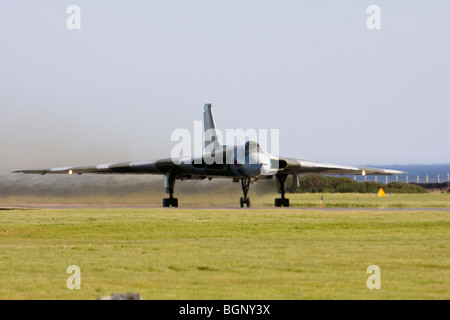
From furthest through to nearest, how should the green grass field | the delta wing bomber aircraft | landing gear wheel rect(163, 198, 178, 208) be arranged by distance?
landing gear wheel rect(163, 198, 178, 208) → the delta wing bomber aircraft → the green grass field

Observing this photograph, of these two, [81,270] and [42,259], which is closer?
[81,270]

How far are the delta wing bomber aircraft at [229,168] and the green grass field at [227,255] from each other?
8.64 m

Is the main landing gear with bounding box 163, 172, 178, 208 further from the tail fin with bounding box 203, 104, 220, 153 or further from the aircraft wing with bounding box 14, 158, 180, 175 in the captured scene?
the tail fin with bounding box 203, 104, 220, 153

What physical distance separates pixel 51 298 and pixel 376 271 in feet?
23.9

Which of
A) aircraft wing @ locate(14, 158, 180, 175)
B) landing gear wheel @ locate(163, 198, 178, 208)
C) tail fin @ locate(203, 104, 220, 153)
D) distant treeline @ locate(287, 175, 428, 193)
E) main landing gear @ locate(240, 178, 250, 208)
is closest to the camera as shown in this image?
main landing gear @ locate(240, 178, 250, 208)

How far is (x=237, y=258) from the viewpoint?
21.5 metres

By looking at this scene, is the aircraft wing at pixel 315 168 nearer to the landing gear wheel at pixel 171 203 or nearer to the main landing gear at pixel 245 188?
the main landing gear at pixel 245 188

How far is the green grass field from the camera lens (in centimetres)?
1608

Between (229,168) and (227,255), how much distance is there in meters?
26.7

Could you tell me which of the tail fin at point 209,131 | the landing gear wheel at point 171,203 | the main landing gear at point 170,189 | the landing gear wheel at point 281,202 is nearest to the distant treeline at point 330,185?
the tail fin at point 209,131

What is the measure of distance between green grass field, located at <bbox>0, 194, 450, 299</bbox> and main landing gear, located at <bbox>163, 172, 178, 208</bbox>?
11.4 m

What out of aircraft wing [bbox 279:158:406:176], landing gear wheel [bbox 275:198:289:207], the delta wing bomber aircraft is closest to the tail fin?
the delta wing bomber aircraft
